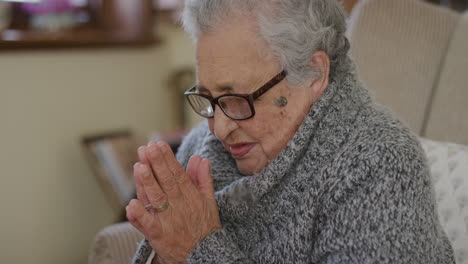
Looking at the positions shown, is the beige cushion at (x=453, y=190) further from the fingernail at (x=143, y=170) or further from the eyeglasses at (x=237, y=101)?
the fingernail at (x=143, y=170)

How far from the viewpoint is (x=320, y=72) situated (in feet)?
3.44

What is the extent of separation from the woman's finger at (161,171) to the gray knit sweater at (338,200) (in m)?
0.12

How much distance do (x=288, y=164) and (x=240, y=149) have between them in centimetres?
15

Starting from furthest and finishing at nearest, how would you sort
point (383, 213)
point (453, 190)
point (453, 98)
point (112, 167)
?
point (112, 167) → point (453, 98) → point (453, 190) → point (383, 213)

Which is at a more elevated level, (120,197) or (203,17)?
(203,17)

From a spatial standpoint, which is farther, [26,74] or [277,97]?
[26,74]

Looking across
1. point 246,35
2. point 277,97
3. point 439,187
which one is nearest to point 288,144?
point 277,97

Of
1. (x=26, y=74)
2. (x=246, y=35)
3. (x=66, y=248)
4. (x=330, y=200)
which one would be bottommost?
(x=66, y=248)

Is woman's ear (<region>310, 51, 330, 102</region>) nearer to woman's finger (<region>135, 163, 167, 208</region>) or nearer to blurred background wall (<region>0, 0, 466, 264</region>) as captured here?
woman's finger (<region>135, 163, 167, 208</region>)

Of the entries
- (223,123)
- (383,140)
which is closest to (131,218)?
(223,123)

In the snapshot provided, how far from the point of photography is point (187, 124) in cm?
291

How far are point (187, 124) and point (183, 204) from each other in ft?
6.40

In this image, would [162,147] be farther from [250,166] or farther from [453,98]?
[453,98]

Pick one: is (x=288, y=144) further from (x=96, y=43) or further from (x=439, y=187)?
(x=96, y=43)
